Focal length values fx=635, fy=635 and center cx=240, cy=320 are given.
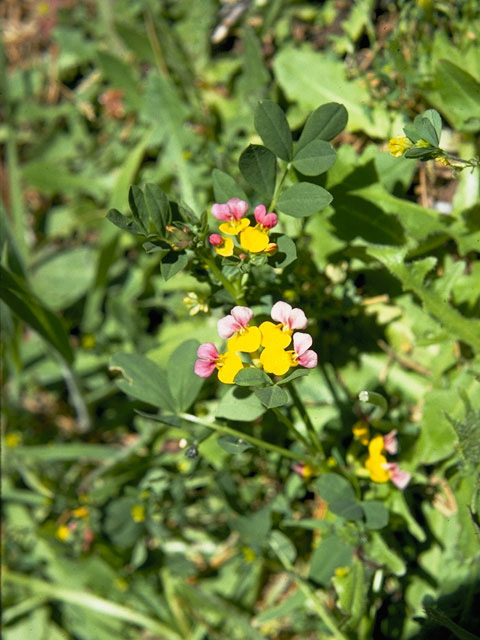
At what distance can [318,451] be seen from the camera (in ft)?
7.02

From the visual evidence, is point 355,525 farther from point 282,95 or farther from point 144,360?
point 282,95

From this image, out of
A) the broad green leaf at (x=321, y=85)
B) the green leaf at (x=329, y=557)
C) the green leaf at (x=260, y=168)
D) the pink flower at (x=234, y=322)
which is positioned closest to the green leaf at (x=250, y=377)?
the pink flower at (x=234, y=322)

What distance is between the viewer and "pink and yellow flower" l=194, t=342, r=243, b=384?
5.71 ft

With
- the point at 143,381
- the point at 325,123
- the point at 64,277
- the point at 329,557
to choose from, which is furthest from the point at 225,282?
the point at 64,277

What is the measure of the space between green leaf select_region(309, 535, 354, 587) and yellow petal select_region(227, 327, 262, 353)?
0.92 meters

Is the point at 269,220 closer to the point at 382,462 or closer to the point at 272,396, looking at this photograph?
the point at 272,396

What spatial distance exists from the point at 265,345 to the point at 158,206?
0.50 meters

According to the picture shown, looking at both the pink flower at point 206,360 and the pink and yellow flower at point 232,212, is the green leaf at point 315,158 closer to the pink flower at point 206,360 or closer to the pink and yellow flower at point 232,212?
the pink and yellow flower at point 232,212

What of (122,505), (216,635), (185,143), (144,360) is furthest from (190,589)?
(185,143)

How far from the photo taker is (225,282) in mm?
1888

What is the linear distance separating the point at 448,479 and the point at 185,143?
6.39 feet

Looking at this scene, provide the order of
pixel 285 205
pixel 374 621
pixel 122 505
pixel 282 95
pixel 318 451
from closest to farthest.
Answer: pixel 285 205, pixel 318 451, pixel 374 621, pixel 122 505, pixel 282 95

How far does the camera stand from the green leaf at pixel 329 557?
2229mm

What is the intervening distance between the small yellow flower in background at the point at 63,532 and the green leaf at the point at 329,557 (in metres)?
1.27
